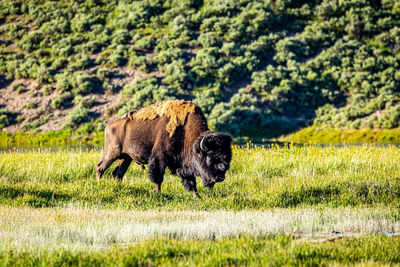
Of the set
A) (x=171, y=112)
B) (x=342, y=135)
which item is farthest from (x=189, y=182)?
(x=342, y=135)

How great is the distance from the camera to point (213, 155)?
8.99m

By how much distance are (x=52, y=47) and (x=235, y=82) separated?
2571cm

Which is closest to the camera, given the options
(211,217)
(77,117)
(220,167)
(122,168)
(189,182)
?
(211,217)

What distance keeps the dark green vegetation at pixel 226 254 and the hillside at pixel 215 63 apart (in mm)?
33873

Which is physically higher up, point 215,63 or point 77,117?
point 215,63

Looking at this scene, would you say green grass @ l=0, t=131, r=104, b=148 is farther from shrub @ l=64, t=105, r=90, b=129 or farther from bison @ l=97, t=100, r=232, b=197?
bison @ l=97, t=100, r=232, b=197

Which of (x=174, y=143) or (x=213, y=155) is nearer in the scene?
(x=213, y=155)

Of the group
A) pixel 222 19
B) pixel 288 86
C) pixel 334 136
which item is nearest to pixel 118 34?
pixel 222 19

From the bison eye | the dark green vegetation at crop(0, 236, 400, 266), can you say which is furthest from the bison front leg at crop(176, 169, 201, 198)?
the dark green vegetation at crop(0, 236, 400, 266)

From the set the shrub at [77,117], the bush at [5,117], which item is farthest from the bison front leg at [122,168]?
the bush at [5,117]

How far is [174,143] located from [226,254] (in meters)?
5.04

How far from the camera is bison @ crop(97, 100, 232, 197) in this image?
29.6 feet

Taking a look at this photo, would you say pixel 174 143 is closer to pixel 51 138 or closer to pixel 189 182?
pixel 189 182

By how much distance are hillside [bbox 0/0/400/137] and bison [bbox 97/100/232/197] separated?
1135 inches
